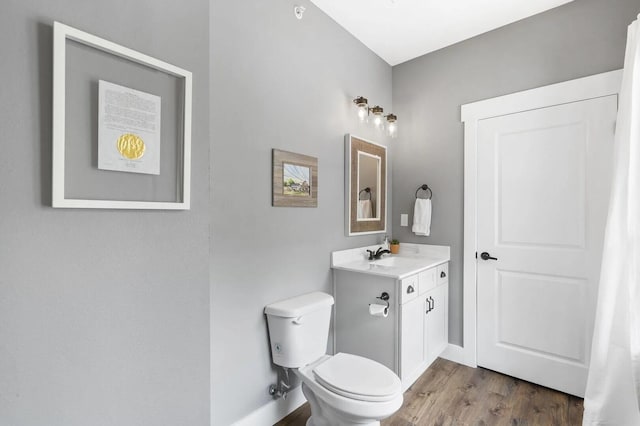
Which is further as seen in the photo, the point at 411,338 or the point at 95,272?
the point at 411,338

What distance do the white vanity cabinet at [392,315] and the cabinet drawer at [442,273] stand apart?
0.05 feet

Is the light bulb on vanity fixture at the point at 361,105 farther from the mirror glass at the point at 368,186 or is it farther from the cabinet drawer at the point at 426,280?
the cabinet drawer at the point at 426,280

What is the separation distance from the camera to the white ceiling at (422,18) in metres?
2.17

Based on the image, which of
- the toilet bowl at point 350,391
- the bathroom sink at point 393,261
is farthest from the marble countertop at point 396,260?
the toilet bowl at point 350,391

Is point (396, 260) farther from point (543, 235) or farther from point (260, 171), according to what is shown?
point (260, 171)

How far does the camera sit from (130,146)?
105 cm

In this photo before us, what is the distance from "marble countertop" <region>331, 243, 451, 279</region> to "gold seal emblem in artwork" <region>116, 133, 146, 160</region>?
4.99 ft

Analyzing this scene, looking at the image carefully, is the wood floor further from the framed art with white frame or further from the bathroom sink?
the framed art with white frame

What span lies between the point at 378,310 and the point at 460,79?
2.03 meters

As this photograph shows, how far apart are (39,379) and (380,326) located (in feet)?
5.58

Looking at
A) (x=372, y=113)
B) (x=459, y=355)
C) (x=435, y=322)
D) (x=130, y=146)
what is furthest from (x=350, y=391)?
(x=372, y=113)

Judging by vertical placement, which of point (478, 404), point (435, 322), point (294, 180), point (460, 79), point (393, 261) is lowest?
point (478, 404)

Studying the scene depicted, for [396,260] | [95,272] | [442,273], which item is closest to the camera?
[95,272]

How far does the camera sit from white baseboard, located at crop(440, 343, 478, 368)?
8.41 feet
